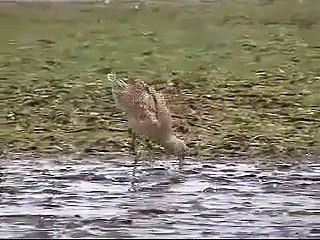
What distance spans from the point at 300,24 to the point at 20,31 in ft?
15.2

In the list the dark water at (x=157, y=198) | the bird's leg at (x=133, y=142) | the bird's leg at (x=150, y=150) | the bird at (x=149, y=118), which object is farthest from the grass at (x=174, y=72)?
the dark water at (x=157, y=198)

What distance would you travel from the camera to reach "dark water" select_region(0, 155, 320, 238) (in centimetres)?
Answer: 849

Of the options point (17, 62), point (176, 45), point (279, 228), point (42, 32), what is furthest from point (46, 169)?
point (42, 32)

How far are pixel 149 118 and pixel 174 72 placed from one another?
14.8 ft

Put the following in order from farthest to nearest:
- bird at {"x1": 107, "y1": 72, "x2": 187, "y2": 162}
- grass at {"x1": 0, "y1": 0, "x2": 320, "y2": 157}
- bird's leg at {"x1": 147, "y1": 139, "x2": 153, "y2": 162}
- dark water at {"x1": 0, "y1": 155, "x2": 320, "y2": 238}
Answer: grass at {"x1": 0, "y1": 0, "x2": 320, "y2": 157}
bird's leg at {"x1": 147, "y1": 139, "x2": 153, "y2": 162}
bird at {"x1": 107, "y1": 72, "x2": 187, "y2": 162}
dark water at {"x1": 0, "y1": 155, "x2": 320, "y2": 238}

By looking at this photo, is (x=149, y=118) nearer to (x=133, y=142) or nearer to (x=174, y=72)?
(x=133, y=142)

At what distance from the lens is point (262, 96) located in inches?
546

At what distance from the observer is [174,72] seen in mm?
15672

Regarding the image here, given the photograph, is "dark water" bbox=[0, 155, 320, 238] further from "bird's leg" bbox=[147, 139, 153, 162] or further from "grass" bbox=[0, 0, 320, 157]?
"grass" bbox=[0, 0, 320, 157]

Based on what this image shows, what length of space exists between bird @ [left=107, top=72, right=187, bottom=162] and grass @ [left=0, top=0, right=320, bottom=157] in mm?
334

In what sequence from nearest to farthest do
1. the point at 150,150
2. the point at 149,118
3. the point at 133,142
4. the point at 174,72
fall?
1. the point at 149,118
2. the point at 133,142
3. the point at 150,150
4. the point at 174,72

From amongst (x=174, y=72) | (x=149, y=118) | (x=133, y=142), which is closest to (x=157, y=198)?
(x=149, y=118)

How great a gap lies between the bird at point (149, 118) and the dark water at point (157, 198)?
0.61 ft

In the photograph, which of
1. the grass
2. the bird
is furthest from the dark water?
the grass
